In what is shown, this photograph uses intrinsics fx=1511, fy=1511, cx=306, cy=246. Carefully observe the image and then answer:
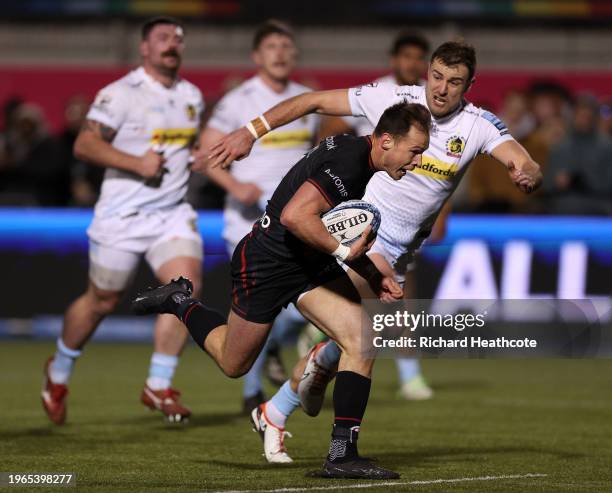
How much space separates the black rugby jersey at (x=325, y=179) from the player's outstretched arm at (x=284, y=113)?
1.16 ft

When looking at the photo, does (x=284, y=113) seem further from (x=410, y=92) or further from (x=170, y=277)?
(x=170, y=277)

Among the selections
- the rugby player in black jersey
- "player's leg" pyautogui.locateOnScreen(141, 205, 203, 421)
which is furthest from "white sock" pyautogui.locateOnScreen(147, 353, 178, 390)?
the rugby player in black jersey

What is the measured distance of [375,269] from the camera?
26.2 feet

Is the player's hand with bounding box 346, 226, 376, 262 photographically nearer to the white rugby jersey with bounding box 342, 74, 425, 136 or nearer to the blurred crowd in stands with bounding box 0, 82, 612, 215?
the white rugby jersey with bounding box 342, 74, 425, 136

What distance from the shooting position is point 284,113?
845 centimetres

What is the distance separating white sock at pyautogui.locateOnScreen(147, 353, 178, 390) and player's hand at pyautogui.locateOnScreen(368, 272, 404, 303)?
275cm

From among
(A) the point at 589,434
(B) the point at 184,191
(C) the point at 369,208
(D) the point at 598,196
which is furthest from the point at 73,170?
(C) the point at 369,208

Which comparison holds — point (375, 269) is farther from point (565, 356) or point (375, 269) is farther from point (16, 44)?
point (16, 44)

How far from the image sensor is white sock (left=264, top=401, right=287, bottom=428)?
Answer: 856 centimetres

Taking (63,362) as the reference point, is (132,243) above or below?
above

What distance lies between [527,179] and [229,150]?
1590 mm

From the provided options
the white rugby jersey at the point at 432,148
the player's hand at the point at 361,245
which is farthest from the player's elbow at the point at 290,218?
the white rugby jersey at the point at 432,148

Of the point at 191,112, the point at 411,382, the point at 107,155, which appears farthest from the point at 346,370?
the point at 411,382

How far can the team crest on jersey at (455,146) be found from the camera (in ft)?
28.0
